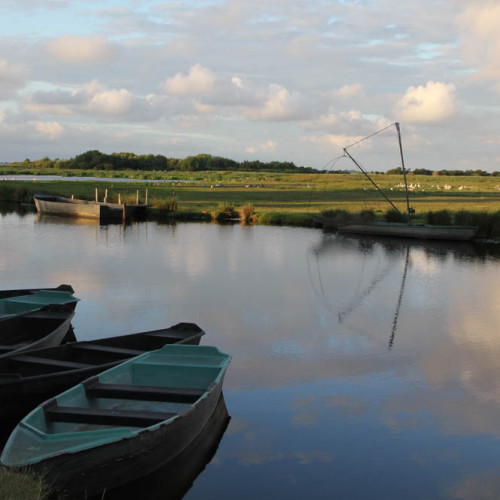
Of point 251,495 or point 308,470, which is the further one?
point 308,470

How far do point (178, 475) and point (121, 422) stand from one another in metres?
1.02

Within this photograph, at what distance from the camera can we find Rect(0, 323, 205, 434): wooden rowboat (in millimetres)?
8523

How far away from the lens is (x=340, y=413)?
10.2 metres

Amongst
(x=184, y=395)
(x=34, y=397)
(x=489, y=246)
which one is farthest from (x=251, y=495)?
(x=489, y=246)

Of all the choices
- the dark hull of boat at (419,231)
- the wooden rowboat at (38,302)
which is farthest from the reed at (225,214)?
the wooden rowboat at (38,302)

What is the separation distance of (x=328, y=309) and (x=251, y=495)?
430 inches

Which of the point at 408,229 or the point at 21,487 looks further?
the point at 408,229

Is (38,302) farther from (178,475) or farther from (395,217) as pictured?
(395,217)

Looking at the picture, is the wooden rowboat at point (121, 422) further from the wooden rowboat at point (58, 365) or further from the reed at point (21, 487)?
the wooden rowboat at point (58, 365)

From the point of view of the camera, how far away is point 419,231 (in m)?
35.0

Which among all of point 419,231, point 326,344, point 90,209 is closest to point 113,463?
point 326,344

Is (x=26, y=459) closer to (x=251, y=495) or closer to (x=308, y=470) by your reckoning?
(x=251, y=495)

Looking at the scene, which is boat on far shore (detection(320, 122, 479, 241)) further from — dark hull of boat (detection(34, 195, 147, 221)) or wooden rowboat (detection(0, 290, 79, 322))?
wooden rowboat (detection(0, 290, 79, 322))

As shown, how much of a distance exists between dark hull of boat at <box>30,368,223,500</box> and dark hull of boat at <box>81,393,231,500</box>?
0.13 metres
